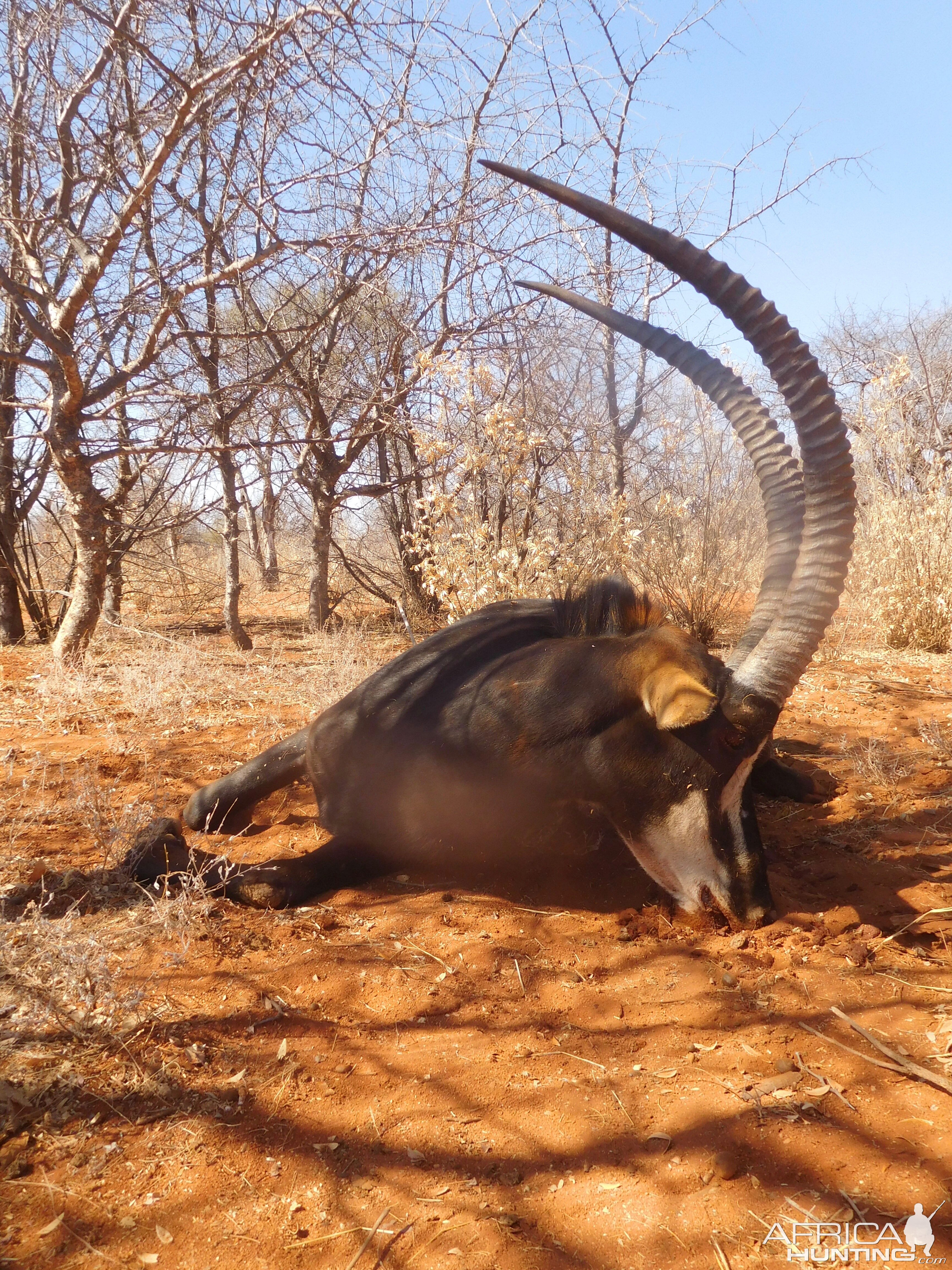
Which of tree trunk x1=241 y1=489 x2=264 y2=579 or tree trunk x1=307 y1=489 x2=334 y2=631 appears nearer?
tree trunk x1=307 y1=489 x2=334 y2=631

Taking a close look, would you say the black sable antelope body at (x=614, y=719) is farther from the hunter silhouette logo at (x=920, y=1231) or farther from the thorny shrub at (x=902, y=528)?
the thorny shrub at (x=902, y=528)

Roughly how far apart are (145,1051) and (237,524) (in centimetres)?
778

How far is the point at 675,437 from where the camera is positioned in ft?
25.1

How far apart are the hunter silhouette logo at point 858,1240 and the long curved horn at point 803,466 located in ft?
4.34

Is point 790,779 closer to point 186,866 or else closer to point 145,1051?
point 186,866

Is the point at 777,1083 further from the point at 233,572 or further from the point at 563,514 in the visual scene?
the point at 233,572

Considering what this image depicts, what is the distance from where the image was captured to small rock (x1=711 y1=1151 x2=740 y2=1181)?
1.62 metres

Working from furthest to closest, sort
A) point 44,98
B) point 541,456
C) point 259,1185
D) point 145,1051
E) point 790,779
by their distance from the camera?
point 541,456 → point 44,98 → point 790,779 → point 145,1051 → point 259,1185

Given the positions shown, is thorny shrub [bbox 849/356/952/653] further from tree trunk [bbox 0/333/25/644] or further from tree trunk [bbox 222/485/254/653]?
tree trunk [bbox 0/333/25/644]

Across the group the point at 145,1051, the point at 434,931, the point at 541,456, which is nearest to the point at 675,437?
the point at 541,456

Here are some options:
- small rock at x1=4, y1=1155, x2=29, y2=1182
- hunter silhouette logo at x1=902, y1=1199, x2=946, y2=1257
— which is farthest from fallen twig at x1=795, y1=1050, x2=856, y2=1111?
small rock at x1=4, y1=1155, x2=29, y2=1182

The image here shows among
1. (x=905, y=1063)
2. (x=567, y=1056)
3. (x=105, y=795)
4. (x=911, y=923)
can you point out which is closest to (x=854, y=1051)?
(x=905, y=1063)

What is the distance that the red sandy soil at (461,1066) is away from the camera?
155cm

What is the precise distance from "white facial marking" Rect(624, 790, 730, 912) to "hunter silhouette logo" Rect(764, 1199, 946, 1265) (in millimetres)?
1200
